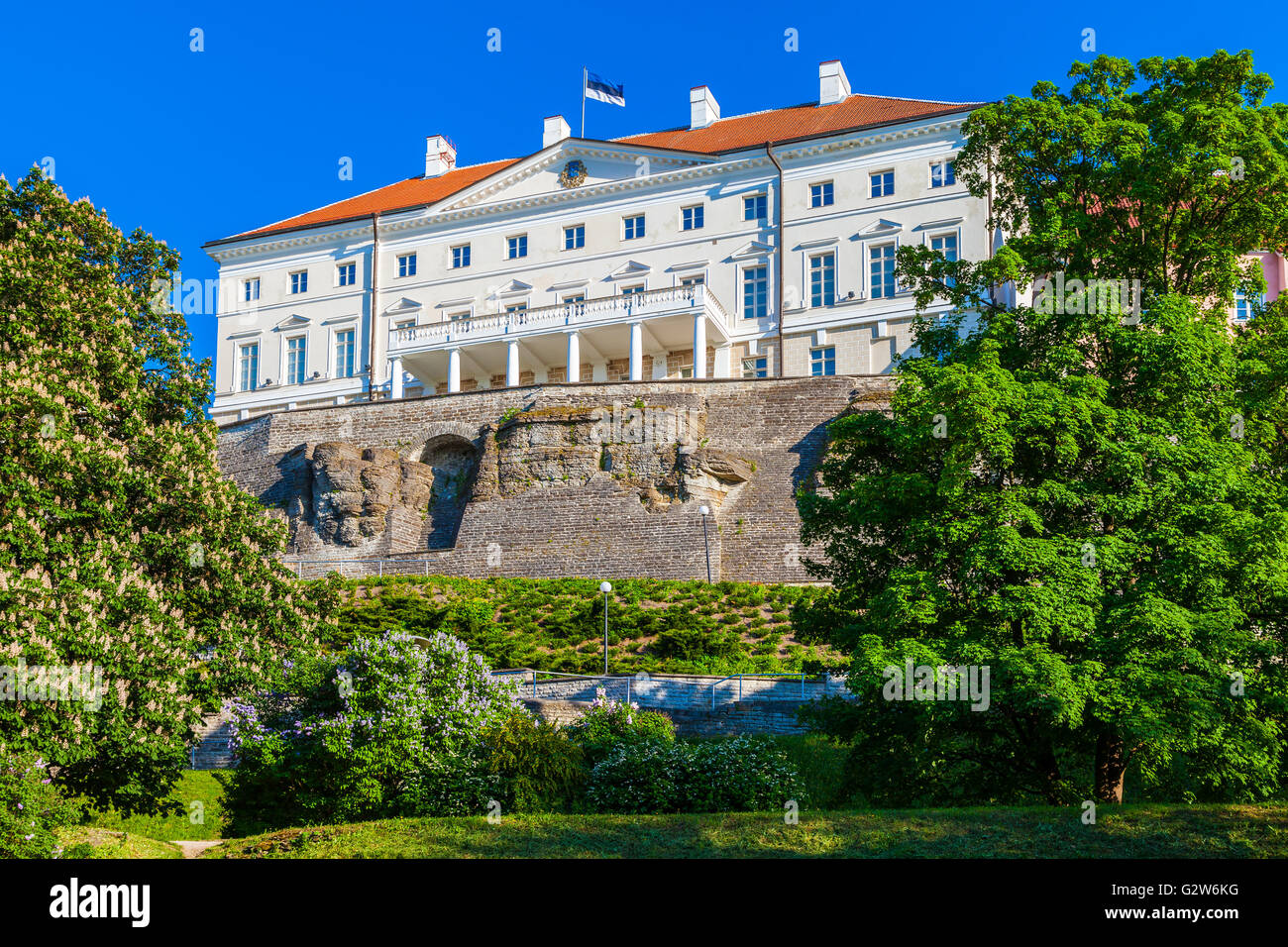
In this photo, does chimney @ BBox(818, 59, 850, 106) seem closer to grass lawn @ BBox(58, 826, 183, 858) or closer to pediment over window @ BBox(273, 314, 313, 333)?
pediment over window @ BBox(273, 314, 313, 333)

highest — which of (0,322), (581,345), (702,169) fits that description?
(702,169)

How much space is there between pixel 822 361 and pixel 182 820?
3101 centimetres

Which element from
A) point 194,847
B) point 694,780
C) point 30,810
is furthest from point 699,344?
point 30,810

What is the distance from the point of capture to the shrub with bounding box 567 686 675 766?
21672 millimetres

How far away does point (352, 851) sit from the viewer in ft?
54.1

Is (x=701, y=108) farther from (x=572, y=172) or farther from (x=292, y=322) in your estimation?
(x=292, y=322)

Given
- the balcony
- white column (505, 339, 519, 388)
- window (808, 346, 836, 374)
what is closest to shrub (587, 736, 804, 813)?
the balcony

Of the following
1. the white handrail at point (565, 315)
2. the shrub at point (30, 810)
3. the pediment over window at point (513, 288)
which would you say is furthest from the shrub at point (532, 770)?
the pediment over window at point (513, 288)

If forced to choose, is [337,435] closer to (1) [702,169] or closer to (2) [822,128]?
(1) [702,169]

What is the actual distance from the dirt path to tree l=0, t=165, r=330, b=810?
68.8 inches

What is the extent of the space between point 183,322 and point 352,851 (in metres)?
14.4

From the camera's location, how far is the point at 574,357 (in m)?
48.9
